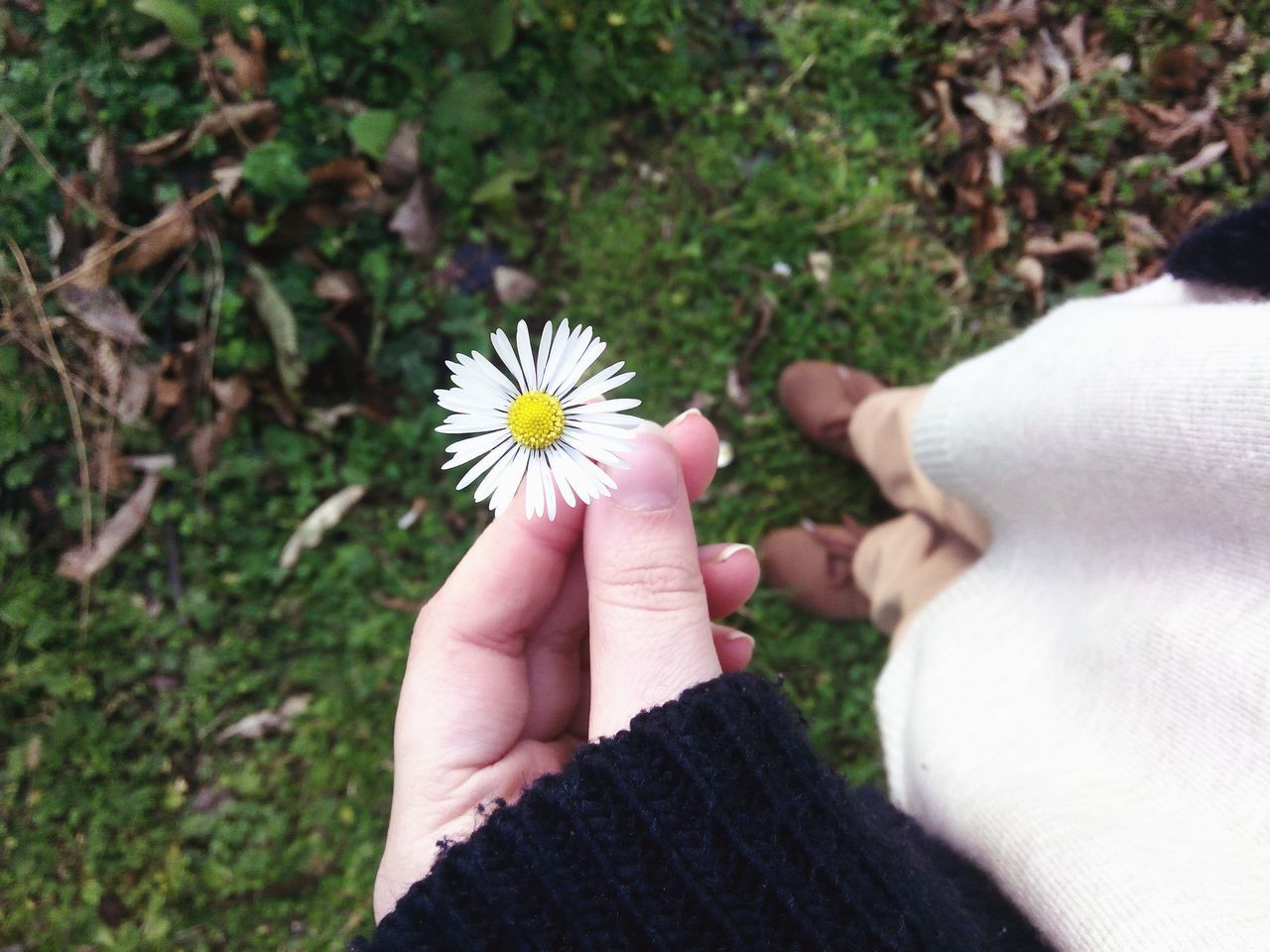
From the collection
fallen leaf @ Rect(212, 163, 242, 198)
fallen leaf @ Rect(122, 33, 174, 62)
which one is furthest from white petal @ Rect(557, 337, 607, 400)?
fallen leaf @ Rect(122, 33, 174, 62)

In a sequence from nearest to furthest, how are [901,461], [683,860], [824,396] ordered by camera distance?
[683,860], [901,461], [824,396]

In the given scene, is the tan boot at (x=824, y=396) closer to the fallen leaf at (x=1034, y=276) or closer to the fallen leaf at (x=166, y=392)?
the fallen leaf at (x=1034, y=276)

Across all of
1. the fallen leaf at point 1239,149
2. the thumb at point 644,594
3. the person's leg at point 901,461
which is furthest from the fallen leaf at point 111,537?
the fallen leaf at point 1239,149

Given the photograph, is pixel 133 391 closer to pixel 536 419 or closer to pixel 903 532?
pixel 536 419

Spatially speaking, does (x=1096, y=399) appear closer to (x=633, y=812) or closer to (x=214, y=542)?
(x=633, y=812)

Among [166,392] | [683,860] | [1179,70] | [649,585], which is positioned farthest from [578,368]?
[1179,70]

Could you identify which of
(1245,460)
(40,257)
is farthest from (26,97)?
(1245,460)
